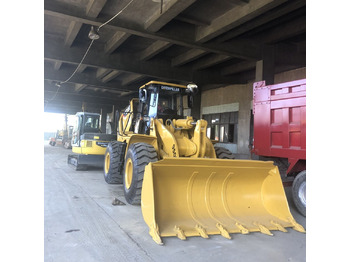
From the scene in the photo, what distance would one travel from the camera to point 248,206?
4598mm

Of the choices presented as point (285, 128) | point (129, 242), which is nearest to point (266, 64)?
point (285, 128)

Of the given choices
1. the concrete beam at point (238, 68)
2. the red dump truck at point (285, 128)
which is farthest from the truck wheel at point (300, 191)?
the concrete beam at point (238, 68)

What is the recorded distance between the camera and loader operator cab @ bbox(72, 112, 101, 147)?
1349cm

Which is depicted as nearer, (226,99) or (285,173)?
(285,173)

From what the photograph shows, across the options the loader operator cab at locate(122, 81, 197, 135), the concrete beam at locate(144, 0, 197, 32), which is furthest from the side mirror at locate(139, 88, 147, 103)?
the concrete beam at locate(144, 0, 197, 32)

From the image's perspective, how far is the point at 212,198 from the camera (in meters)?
4.48

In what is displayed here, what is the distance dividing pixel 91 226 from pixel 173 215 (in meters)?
1.26

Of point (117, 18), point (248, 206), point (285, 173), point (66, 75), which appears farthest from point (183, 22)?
point (66, 75)

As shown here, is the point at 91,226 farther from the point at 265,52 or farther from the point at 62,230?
the point at 265,52

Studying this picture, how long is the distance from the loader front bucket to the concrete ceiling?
434 cm

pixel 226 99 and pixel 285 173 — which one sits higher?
pixel 226 99

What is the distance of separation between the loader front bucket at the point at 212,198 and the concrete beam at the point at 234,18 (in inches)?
168

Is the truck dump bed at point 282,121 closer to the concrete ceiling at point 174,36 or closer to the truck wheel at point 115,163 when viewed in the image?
the concrete ceiling at point 174,36

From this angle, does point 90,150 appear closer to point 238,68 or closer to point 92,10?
point 92,10
